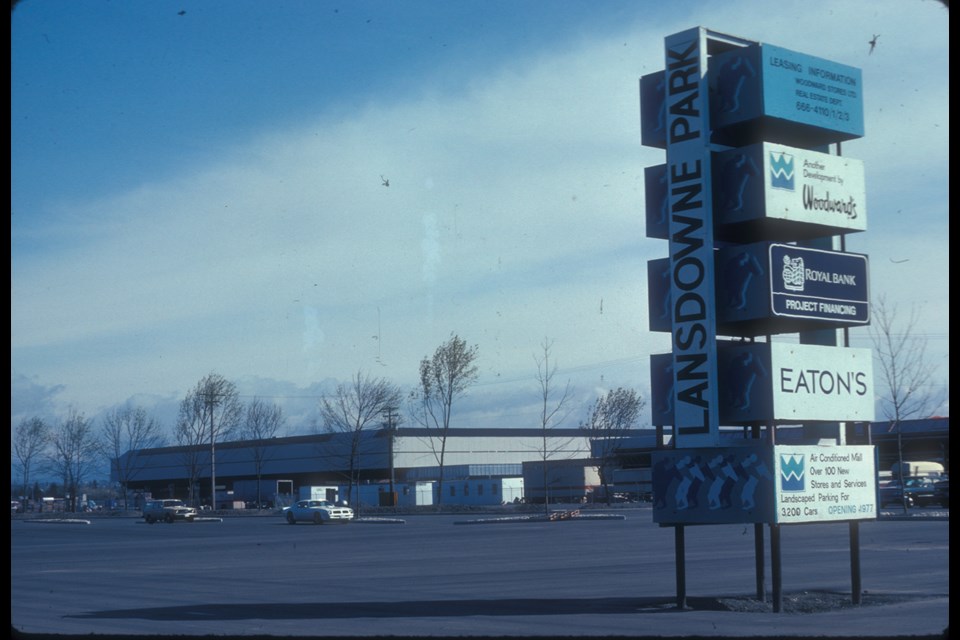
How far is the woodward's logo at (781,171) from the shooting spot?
14.9 metres

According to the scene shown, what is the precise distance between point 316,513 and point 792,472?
46159 mm

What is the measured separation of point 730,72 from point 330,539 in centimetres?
2748


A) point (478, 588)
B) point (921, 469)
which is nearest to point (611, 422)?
point (921, 469)

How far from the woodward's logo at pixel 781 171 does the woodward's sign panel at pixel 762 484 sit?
345 cm

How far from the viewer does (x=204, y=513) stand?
81.2 meters

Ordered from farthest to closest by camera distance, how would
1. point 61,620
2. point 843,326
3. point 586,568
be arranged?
point 586,568
point 843,326
point 61,620

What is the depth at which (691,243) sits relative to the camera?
14.8 metres

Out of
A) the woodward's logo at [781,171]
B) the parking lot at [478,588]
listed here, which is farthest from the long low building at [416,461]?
the woodward's logo at [781,171]

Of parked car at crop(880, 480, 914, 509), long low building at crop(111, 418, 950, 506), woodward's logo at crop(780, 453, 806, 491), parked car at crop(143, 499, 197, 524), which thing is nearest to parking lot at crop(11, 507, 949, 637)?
woodward's logo at crop(780, 453, 806, 491)

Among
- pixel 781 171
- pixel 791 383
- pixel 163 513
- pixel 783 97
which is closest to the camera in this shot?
pixel 791 383

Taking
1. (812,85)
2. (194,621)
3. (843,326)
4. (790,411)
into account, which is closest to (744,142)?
(812,85)

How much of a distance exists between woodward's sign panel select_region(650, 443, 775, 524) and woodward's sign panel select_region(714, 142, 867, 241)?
3.12 metres

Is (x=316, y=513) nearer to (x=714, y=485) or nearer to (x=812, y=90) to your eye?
(x=714, y=485)

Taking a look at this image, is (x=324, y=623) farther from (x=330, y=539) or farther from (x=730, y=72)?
(x=330, y=539)
